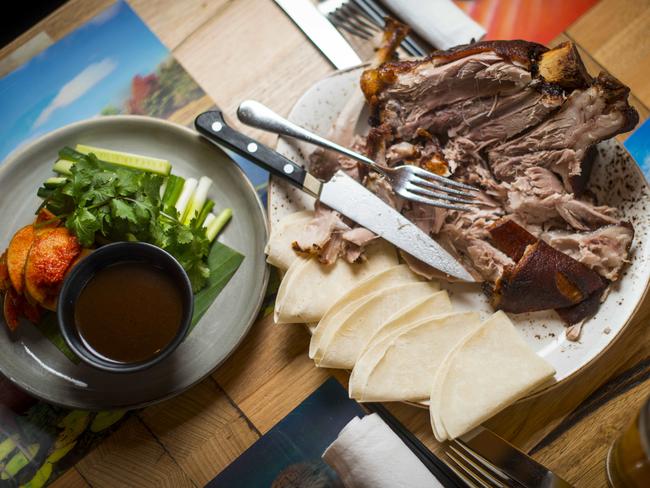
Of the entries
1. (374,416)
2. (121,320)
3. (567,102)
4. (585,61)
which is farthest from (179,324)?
(585,61)

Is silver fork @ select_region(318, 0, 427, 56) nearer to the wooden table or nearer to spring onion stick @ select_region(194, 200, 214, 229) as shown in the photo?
spring onion stick @ select_region(194, 200, 214, 229)

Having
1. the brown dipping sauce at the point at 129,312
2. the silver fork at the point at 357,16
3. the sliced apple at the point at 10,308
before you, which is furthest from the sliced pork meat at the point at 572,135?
the sliced apple at the point at 10,308

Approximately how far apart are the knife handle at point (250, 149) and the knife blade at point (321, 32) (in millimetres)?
569

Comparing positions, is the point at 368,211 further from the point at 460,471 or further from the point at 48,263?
the point at 48,263

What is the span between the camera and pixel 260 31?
2545mm

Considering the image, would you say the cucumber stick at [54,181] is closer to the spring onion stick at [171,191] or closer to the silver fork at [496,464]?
the spring onion stick at [171,191]

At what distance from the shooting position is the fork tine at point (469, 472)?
205 cm

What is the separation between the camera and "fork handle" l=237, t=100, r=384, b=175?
221 centimetres

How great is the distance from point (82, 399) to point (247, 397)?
0.60m

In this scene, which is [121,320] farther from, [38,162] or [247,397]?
[38,162]

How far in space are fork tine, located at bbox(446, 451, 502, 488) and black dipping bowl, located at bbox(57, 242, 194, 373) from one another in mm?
1062

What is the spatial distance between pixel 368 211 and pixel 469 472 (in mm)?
999

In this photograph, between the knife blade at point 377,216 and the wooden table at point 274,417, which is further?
the wooden table at point 274,417

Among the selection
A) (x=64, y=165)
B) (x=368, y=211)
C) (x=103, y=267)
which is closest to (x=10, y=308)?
(x=103, y=267)
